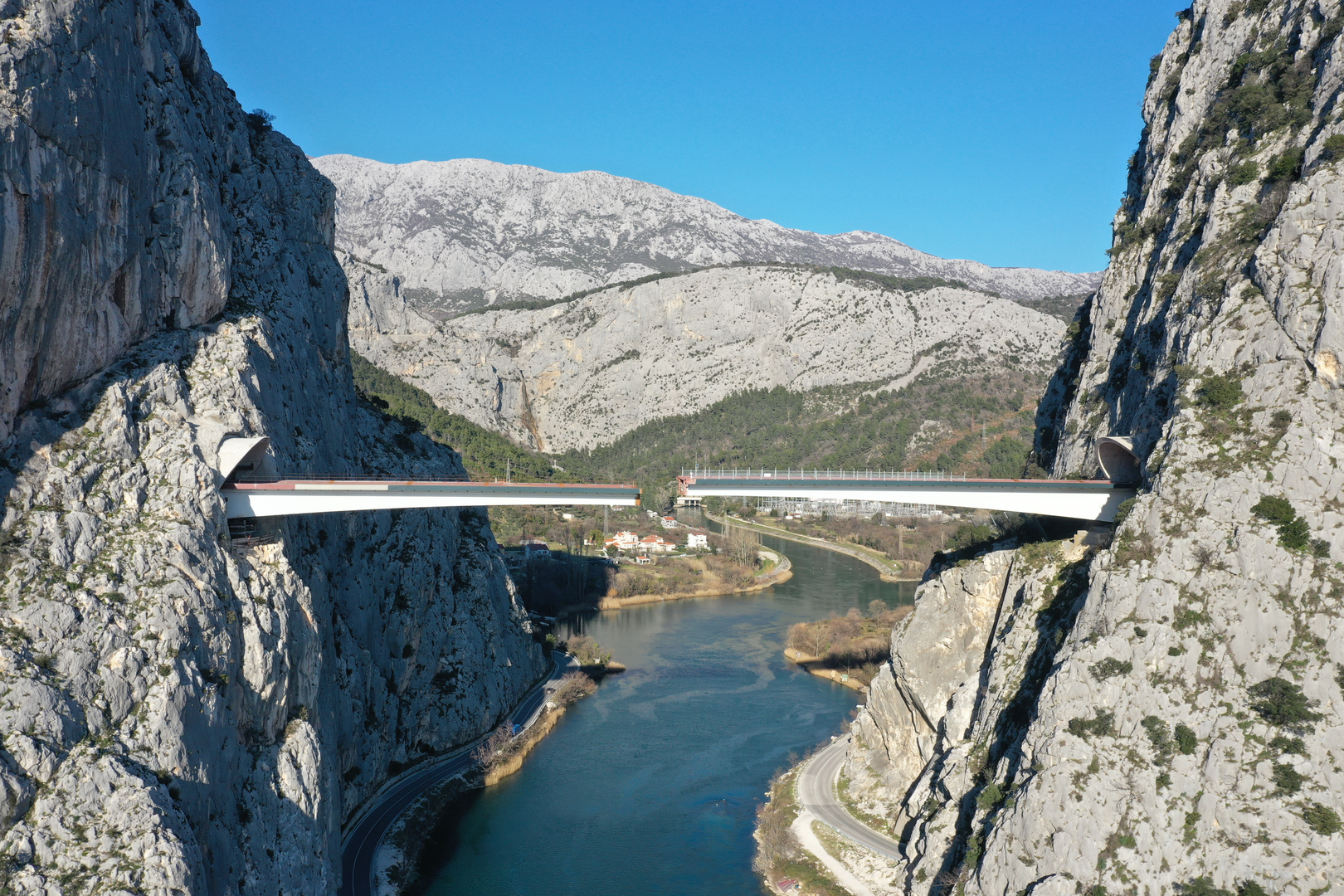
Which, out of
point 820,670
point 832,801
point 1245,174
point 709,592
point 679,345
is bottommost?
point 832,801

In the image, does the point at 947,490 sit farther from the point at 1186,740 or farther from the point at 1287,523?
the point at 1186,740

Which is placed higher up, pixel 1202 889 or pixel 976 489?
pixel 976 489

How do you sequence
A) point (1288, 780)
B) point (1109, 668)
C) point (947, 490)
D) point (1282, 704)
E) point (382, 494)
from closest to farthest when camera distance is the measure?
point (1288, 780)
point (1282, 704)
point (1109, 668)
point (382, 494)
point (947, 490)

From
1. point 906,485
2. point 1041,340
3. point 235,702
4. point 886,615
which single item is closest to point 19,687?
point 235,702

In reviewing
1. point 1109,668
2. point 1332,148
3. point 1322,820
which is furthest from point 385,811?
point 1332,148

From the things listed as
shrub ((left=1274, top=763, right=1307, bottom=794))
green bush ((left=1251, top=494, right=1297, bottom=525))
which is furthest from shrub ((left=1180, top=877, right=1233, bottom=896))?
green bush ((left=1251, top=494, right=1297, bottom=525))

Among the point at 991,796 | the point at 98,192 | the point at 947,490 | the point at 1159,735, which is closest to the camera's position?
the point at 1159,735

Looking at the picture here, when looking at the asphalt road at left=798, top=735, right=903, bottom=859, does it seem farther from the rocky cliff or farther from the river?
the river
